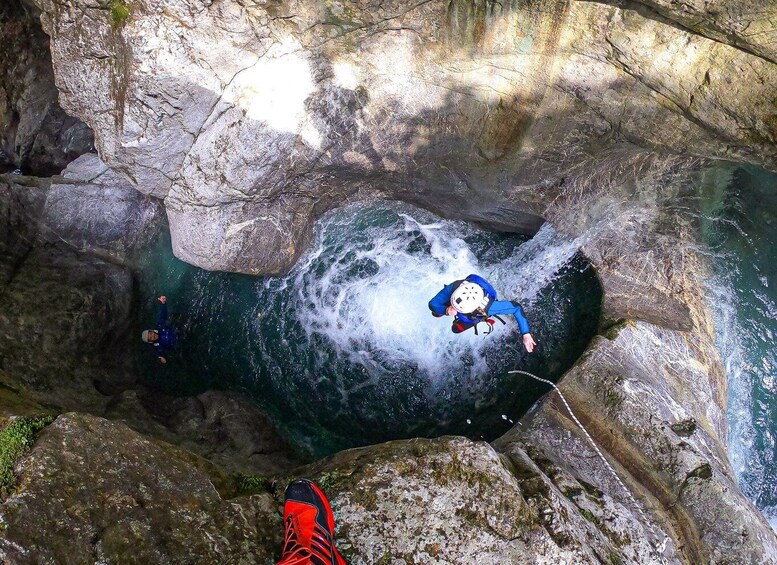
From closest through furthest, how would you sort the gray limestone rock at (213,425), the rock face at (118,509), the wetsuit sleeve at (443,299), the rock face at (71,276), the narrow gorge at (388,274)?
the rock face at (118,509) < the narrow gorge at (388,274) < the wetsuit sleeve at (443,299) < the gray limestone rock at (213,425) < the rock face at (71,276)

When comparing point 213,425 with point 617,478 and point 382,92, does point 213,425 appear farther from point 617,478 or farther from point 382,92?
point 617,478

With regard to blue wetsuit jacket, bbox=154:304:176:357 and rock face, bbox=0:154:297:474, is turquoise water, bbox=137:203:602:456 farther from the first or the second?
rock face, bbox=0:154:297:474

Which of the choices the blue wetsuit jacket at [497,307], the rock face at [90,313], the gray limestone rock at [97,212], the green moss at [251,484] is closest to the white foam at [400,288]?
the blue wetsuit jacket at [497,307]

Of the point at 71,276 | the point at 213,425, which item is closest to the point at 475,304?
the point at 213,425

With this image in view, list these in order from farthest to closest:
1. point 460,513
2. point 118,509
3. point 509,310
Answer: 1. point 509,310
2. point 460,513
3. point 118,509

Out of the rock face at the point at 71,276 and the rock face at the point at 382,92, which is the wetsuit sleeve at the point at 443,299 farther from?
the rock face at the point at 71,276

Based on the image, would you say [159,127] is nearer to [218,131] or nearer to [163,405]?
[218,131]

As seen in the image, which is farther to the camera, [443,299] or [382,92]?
[443,299]
